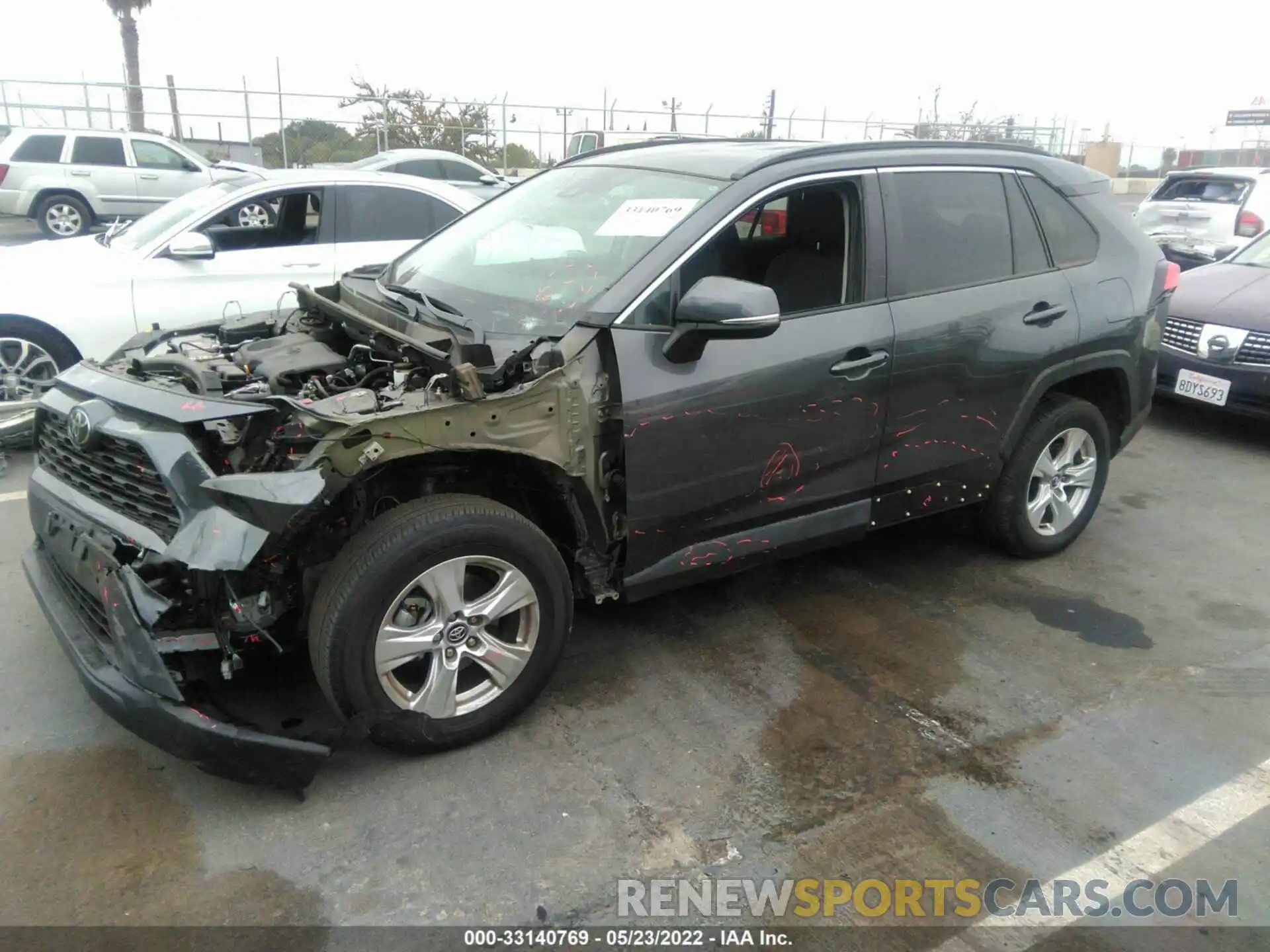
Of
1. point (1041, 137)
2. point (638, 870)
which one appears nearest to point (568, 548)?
point (638, 870)

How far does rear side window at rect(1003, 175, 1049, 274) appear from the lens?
4.23 meters

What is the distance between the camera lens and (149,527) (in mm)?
2828

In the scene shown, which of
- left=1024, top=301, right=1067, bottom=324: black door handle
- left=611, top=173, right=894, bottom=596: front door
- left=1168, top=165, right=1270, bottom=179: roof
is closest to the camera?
left=611, top=173, right=894, bottom=596: front door

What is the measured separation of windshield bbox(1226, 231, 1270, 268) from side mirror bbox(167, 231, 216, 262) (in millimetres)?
7682

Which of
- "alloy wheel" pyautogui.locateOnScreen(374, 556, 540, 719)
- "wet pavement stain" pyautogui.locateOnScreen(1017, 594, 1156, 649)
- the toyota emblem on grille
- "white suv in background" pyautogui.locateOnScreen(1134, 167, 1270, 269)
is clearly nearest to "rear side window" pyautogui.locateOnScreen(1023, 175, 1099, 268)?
"wet pavement stain" pyautogui.locateOnScreen(1017, 594, 1156, 649)

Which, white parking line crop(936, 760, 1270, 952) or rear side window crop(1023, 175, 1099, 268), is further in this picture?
rear side window crop(1023, 175, 1099, 268)

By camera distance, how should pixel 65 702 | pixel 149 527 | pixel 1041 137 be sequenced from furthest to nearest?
pixel 1041 137 → pixel 65 702 → pixel 149 527

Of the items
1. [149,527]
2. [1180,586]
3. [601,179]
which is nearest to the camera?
[149,527]

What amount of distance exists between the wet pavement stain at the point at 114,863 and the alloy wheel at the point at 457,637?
25.8 inches

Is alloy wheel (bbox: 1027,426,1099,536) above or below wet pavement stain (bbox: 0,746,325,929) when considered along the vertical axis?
above

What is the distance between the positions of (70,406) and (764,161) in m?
2.60

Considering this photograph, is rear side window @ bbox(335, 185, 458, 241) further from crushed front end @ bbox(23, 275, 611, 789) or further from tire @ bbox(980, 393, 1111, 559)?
tire @ bbox(980, 393, 1111, 559)

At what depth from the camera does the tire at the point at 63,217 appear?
14562mm

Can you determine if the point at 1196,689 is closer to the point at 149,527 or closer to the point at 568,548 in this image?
the point at 568,548
